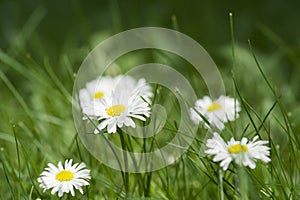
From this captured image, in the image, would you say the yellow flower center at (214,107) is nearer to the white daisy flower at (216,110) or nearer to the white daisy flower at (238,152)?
the white daisy flower at (216,110)

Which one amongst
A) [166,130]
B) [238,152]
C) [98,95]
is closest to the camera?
[238,152]

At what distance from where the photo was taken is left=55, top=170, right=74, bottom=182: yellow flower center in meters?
0.90

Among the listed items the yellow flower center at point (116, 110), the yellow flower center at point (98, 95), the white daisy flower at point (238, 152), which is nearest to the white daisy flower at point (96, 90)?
the yellow flower center at point (98, 95)

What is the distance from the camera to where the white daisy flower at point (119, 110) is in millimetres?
899

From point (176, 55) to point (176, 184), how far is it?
759 millimetres

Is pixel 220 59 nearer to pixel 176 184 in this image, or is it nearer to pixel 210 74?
pixel 210 74

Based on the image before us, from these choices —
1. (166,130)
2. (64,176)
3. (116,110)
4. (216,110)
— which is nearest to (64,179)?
(64,176)

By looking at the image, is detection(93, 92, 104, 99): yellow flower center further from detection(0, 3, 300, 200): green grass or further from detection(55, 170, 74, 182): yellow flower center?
detection(55, 170, 74, 182): yellow flower center

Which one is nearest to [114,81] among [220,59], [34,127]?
[34,127]

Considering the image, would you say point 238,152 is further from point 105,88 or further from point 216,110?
point 105,88

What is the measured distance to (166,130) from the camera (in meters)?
1.08

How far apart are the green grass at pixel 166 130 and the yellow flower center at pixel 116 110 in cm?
9

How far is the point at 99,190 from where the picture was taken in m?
1.10

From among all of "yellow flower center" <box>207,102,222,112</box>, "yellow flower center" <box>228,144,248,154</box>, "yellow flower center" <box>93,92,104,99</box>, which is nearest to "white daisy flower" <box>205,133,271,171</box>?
"yellow flower center" <box>228,144,248,154</box>
